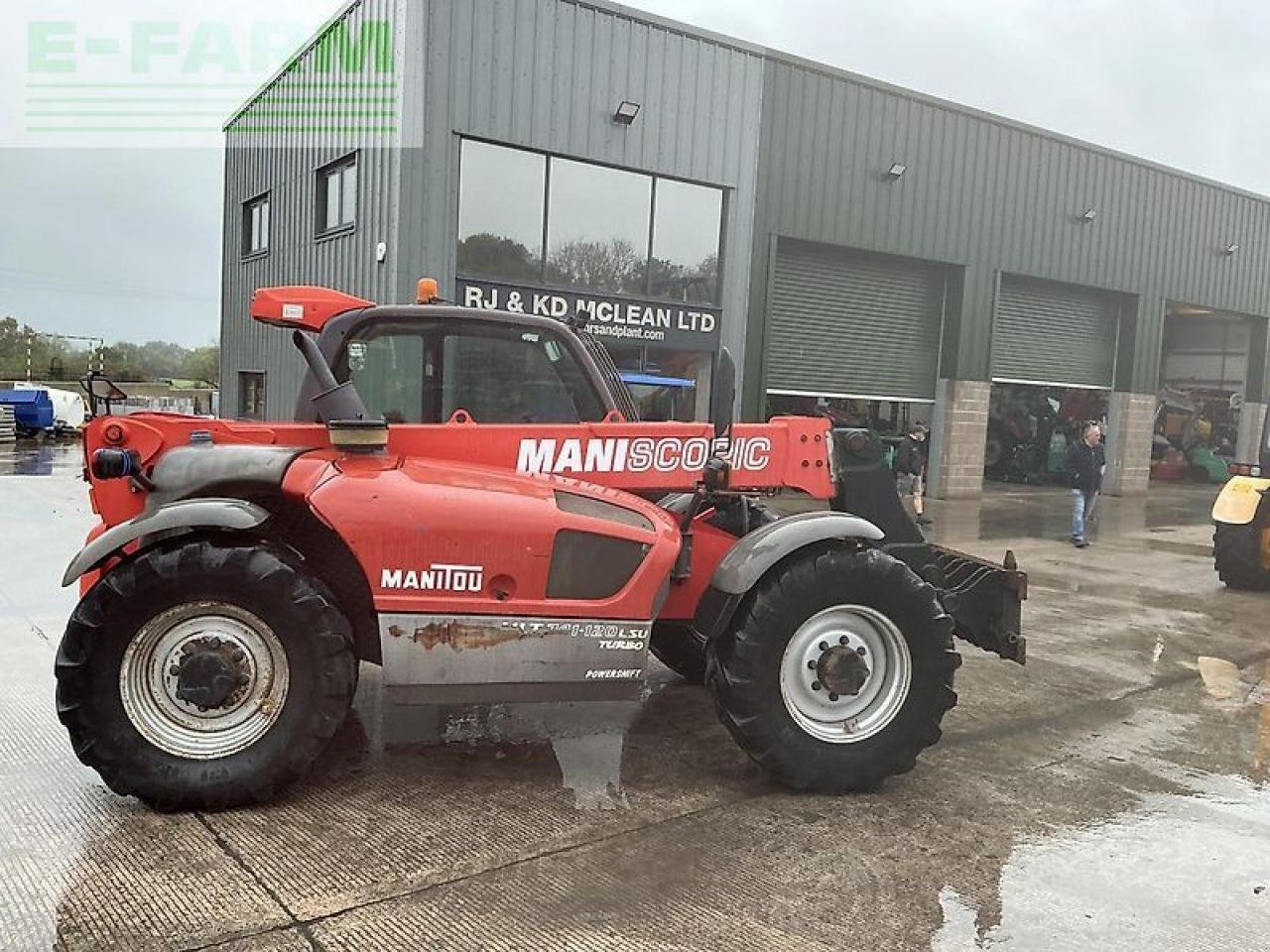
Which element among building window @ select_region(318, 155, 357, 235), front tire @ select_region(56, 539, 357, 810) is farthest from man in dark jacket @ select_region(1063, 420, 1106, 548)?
front tire @ select_region(56, 539, 357, 810)

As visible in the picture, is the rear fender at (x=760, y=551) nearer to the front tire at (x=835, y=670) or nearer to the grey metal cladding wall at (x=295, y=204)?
the front tire at (x=835, y=670)

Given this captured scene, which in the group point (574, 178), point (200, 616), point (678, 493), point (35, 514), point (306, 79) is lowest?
point (35, 514)

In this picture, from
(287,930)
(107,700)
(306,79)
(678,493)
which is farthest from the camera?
(306,79)

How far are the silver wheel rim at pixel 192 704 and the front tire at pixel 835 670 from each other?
1.82 meters

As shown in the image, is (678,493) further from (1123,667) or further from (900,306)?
(900,306)

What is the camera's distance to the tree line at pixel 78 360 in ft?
144

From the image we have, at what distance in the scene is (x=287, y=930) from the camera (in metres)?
3.04

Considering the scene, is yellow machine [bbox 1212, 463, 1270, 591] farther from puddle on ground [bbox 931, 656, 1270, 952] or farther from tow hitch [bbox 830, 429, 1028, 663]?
tow hitch [bbox 830, 429, 1028, 663]

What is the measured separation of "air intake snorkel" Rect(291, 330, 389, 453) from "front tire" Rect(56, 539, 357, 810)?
21.0 inches

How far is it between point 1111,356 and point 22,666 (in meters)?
21.7

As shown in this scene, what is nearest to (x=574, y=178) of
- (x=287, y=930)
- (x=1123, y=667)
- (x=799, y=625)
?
(x=1123, y=667)

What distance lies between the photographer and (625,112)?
1383cm

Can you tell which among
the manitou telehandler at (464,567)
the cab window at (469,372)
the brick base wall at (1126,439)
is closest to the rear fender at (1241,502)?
the manitou telehandler at (464,567)

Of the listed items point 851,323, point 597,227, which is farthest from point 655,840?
point 851,323
